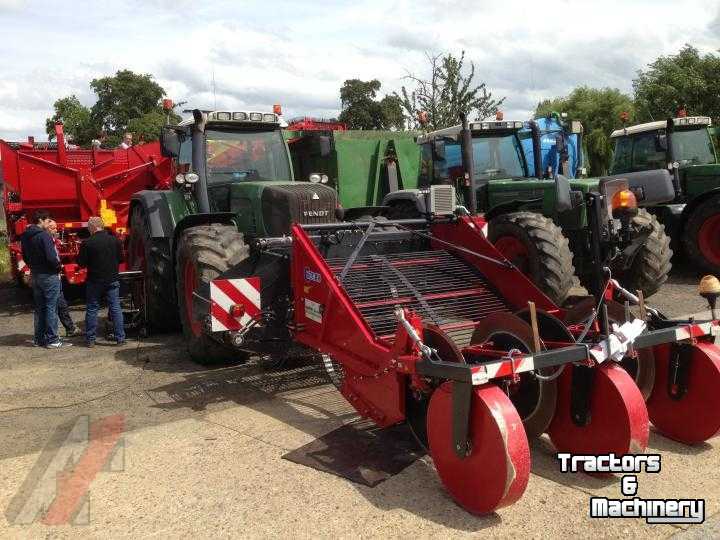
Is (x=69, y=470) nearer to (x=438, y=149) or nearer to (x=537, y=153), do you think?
(x=438, y=149)

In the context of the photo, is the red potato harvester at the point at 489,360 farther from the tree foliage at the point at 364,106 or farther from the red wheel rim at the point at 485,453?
the tree foliage at the point at 364,106

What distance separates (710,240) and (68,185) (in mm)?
9628

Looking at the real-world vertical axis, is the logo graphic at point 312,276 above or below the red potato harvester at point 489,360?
above

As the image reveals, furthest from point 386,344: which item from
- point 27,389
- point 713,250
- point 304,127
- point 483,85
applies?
point 483,85

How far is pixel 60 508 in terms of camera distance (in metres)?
3.51

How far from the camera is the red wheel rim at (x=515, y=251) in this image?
7.26 metres

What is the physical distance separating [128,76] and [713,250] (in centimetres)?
3914

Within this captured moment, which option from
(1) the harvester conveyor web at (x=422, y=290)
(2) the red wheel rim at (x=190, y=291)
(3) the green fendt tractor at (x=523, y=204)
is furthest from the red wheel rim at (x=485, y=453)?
(2) the red wheel rim at (x=190, y=291)

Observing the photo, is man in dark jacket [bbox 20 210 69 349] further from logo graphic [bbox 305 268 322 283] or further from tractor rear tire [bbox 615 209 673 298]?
tractor rear tire [bbox 615 209 673 298]

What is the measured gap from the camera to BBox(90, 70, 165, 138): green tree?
1604 inches

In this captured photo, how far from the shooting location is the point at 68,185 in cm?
1038

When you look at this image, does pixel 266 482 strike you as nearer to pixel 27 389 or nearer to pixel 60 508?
pixel 60 508

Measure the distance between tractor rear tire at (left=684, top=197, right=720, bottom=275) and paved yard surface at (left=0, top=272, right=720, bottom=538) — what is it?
6511 mm

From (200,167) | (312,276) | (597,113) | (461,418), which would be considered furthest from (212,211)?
(597,113)
